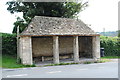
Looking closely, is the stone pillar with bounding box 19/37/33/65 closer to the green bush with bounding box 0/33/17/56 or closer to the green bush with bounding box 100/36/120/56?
the green bush with bounding box 0/33/17/56

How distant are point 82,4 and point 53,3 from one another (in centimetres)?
574

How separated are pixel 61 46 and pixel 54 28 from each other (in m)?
3.34

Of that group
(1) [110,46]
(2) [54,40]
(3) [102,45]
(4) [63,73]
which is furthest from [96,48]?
(4) [63,73]

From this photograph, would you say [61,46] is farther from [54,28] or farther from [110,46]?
[110,46]

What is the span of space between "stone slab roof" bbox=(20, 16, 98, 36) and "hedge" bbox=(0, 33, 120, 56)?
17.9 feet

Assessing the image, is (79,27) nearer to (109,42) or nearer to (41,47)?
(41,47)

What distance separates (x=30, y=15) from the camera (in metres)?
19.8

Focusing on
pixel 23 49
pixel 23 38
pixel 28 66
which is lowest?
pixel 28 66

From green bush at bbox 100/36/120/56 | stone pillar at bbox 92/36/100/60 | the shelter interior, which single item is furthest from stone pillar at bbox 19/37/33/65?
green bush at bbox 100/36/120/56

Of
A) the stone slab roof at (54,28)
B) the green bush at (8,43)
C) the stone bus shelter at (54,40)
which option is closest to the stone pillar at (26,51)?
the stone bus shelter at (54,40)

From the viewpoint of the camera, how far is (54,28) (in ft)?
47.1

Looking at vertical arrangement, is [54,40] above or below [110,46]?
above

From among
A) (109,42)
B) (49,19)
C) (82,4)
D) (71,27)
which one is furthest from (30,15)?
(109,42)

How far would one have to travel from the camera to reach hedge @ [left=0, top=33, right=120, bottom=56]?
18312mm
